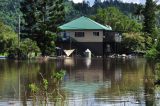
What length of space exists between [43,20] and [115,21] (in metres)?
21.6

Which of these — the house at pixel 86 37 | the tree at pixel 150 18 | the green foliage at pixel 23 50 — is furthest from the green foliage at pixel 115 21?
the green foliage at pixel 23 50

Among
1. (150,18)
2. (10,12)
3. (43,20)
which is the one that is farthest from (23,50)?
(10,12)

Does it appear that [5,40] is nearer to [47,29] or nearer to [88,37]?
[47,29]

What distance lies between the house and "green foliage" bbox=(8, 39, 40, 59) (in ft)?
36.0

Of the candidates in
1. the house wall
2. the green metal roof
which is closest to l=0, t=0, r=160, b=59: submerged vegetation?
the green metal roof

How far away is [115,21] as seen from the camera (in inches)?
2837

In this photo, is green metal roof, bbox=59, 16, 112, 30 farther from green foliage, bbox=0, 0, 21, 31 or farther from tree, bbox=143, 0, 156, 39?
green foliage, bbox=0, 0, 21, 31

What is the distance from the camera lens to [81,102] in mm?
13734

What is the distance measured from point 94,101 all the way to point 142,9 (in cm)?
5180

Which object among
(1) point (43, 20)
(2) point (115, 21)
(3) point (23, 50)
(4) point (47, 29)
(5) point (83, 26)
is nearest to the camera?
(3) point (23, 50)

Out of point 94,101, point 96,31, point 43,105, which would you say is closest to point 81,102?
point 94,101

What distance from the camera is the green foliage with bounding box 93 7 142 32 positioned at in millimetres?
68750

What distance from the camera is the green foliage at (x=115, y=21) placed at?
6875cm

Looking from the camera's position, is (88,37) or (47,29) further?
(88,37)
